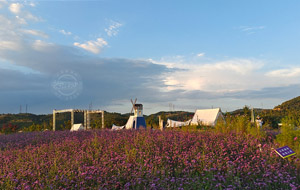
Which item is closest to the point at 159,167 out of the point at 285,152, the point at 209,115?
the point at 285,152

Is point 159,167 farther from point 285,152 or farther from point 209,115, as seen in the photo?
point 209,115

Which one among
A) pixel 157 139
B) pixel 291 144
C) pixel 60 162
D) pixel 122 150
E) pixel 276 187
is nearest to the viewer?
pixel 276 187

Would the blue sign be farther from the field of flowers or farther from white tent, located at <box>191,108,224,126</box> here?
Result: white tent, located at <box>191,108,224,126</box>

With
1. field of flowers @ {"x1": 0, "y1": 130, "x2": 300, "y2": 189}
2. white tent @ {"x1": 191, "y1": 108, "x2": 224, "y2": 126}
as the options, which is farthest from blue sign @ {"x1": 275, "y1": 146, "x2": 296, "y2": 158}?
white tent @ {"x1": 191, "y1": 108, "x2": 224, "y2": 126}

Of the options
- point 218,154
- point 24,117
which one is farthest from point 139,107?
point 24,117

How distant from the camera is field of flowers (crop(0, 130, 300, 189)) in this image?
3.52 meters

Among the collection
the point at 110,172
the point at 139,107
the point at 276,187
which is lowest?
the point at 276,187

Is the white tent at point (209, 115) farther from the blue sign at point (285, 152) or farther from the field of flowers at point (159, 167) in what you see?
the blue sign at point (285, 152)

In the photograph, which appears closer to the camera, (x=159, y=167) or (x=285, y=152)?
(x=159, y=167)

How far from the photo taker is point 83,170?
3.80m

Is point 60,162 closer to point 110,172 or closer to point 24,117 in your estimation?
point 110,172

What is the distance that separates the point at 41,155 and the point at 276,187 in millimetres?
4087

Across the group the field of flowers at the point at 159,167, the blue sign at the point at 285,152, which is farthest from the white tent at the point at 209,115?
the blue sign at the point at 285,152

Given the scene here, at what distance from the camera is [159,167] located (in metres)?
4.21
